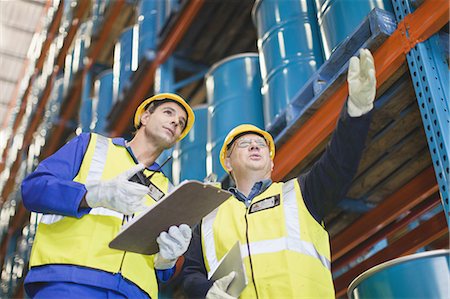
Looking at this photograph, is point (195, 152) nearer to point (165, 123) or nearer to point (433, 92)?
point (165, 123)

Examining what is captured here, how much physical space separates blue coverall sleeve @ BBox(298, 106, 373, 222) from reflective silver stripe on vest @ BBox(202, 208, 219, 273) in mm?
498

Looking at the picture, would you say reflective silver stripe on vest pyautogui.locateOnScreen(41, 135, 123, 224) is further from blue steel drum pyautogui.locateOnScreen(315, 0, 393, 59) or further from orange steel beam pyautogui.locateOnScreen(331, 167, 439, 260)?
orange steel beam pyautogui.locateOnScreen(331, 167, 439, 260)

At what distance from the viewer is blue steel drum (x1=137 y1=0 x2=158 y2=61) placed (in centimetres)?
615

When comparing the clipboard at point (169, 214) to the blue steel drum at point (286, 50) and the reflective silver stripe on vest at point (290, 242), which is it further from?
the blue steel drum at point (286, 50)

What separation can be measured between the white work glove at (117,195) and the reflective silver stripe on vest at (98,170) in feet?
0.30

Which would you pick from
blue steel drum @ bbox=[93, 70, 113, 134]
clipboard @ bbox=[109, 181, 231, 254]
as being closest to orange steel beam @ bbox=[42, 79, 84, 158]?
blue steel drum @ bbox=[93, 70, 113, 134]

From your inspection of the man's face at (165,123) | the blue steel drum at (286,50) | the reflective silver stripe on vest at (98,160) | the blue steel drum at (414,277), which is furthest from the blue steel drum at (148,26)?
the blue steel drum at (414,277)

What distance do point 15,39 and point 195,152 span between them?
15288mm

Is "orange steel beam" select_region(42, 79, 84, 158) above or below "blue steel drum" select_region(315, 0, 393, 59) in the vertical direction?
above

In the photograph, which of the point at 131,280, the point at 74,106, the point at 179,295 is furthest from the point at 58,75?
the point at 131,280

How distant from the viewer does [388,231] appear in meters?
4.09

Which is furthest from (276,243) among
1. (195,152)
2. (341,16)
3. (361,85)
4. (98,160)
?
(195,152)

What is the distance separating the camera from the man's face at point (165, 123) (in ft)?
8.63

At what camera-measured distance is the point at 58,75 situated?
1101cm
